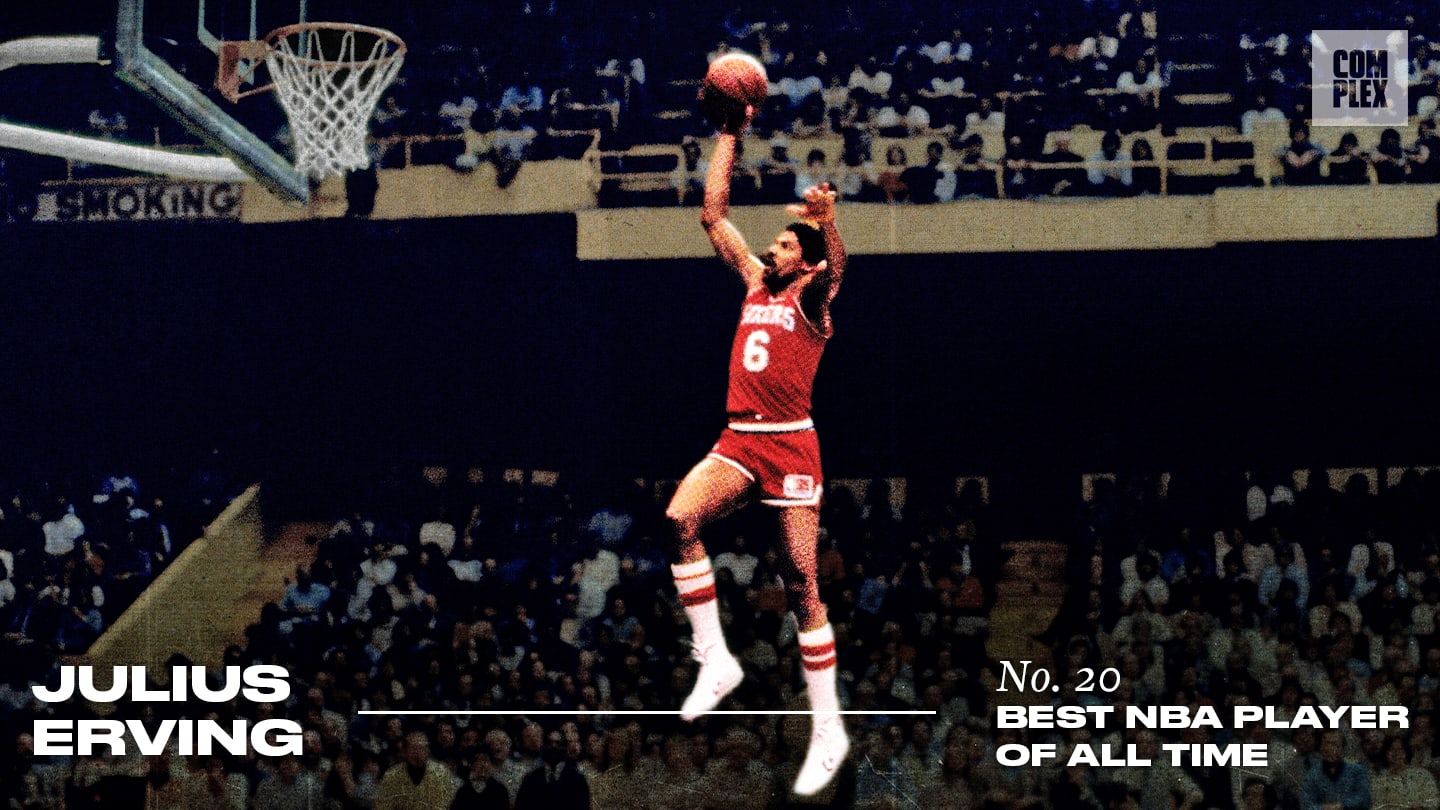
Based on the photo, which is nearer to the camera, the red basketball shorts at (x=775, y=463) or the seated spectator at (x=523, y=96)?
the red basketball shorts at (x=775, y=463)

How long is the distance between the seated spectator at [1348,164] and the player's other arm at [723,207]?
4.64 meters

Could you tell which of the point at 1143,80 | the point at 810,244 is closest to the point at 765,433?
the point at 810,244

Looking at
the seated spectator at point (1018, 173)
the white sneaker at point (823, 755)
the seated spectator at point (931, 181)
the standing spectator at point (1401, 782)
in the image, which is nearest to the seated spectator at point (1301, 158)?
the seated spectator at point (1018, 173)

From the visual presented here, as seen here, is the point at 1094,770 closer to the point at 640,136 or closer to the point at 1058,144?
the point at 1058,144

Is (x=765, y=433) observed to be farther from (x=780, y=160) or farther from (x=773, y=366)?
(x=780, y=160)

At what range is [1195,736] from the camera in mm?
7898

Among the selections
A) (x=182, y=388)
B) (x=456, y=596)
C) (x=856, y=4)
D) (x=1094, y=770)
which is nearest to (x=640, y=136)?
(x=856, y=4)

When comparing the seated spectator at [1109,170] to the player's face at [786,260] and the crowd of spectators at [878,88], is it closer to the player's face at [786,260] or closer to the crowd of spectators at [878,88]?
the crowd of spectators at [878,88]

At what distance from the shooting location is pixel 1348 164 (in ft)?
29.7

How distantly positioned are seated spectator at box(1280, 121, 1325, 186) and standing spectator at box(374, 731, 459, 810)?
20.3 ft

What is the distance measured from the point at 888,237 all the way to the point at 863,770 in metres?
3.29

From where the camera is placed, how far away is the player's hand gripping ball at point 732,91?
19.3ft

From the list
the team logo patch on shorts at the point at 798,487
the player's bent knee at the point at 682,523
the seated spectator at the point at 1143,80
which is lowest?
the player's bent knee at the point at 682,523

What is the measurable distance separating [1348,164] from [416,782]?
668cm
